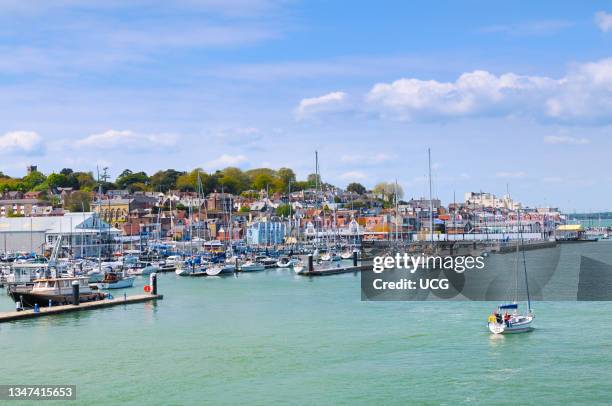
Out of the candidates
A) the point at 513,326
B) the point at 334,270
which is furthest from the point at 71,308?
the point at 334,270

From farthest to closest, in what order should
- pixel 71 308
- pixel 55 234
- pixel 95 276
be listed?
pixel 55 234 → pixel 95 276 → pixel 71 308

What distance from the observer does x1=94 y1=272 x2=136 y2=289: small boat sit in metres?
49.7

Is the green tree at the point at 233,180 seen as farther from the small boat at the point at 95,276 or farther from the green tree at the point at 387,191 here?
the small boat at the point at 95,276

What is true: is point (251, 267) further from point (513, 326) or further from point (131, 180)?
point (131, 180)

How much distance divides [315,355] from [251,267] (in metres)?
39.5

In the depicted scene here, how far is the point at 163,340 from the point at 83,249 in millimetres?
48899

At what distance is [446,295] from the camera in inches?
1700

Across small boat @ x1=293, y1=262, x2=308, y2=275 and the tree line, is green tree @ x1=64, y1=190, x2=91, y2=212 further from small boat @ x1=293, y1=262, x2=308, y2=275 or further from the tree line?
small boat @ x1=293, y1=262, x2=308, y2=275

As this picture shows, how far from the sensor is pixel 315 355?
26.5m

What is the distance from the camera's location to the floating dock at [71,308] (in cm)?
3345

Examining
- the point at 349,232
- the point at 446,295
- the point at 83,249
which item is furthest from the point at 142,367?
the point at 349,232

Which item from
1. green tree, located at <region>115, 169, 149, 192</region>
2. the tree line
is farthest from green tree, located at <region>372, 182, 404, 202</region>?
green tree, located at <region>115, 169, 149, 192</region>

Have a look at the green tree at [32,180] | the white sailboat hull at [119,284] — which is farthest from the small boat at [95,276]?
the green tree at [32,180]

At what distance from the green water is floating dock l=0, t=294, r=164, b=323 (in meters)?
0.50
